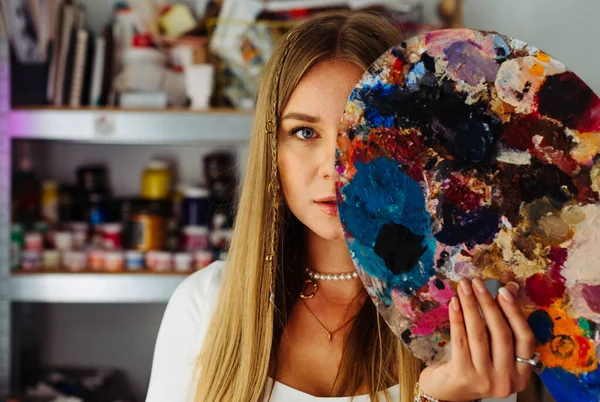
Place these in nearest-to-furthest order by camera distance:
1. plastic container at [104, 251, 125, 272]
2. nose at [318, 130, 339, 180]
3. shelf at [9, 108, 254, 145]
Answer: nose at [318, 130, 339, 180]
shelf at [9, 108, 254, 145]
plastic container at [104, 251, 125, 272]

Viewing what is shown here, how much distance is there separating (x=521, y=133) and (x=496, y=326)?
21cm

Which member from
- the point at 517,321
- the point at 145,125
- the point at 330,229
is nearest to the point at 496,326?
the point at 517,321

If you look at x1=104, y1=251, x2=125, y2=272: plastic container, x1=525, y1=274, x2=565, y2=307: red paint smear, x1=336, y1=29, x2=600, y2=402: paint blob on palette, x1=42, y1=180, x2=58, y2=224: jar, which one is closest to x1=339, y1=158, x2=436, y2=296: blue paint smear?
x1=336, y1=29, x2=600, y2=402: paint blob on palette

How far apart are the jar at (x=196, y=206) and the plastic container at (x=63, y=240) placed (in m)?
0.39

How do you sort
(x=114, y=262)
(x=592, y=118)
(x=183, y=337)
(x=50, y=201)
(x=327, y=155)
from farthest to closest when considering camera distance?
(x=50, y=201) < (x=114, y=262) < (x=183, y=337) < (x=327, y=155) < (x=592, y=118)

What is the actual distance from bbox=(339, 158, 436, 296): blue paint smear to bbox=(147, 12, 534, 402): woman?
113 millimetres

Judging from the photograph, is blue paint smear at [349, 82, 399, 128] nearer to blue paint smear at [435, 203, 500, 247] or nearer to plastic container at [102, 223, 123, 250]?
blue paint smear at [435, 203, 500, 247]

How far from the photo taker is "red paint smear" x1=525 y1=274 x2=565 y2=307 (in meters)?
0.71

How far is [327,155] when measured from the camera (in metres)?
0.89

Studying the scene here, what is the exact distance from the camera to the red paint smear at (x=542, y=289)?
0.71m

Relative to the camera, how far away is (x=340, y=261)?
3.67 ft

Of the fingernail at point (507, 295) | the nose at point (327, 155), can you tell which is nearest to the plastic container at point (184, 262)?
the nose at point (327, 155)

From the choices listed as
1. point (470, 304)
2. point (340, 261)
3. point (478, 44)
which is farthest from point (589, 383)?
point (340, 261)

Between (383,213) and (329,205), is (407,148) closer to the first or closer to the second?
(383,213)
